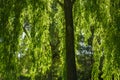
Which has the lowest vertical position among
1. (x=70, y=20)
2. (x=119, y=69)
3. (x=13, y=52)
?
(x=119, y=69)

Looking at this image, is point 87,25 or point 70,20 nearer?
point 70,20

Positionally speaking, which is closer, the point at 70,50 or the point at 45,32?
the point at 70,50

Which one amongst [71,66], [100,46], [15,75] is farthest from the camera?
[100,46]

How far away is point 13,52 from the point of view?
9117mm

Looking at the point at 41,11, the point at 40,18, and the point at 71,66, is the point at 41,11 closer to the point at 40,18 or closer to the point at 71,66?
the point at 40,18

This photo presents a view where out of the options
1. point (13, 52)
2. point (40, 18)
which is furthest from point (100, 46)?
point (13, 52)

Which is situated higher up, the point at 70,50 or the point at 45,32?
the point at 45,32

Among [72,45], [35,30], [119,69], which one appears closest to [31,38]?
[35,30]

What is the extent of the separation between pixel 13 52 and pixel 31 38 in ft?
2.27

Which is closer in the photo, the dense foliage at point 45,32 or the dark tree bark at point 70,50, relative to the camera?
the dense foliage at point 45,32

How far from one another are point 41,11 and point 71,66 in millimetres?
1687

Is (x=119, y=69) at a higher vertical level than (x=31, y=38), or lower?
lower

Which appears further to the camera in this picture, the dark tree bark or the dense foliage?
the dark tree bark

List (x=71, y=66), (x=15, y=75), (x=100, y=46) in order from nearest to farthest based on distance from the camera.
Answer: (x=15, y=75) < (x=71, y=66) < (x=100, y=46)
